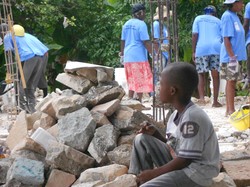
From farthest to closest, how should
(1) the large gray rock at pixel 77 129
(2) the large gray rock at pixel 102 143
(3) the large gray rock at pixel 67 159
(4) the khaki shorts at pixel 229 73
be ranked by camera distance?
(4) the khaki shorts at pixel 229 73, (1) the large gray rock at pixel 77 129, (2) the large gray rock at pixel 102 143, (3) the large gray rock at pixel 67 159

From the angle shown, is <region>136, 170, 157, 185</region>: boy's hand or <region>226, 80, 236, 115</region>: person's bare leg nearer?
<region>136, 170, 157, 185</region>: boy's hand

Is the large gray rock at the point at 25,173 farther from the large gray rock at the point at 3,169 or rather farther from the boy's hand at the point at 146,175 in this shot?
the boy's hand at the point at 146,175

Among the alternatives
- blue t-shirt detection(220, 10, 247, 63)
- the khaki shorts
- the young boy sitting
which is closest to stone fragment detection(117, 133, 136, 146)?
the young boy sitting

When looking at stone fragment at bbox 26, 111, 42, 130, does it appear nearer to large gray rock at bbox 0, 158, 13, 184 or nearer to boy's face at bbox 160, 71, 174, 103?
large gray rock at bbox 0, 158, 13, 184

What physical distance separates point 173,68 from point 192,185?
656 mm

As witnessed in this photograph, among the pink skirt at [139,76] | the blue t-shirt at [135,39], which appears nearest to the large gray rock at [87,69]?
the blue t-shirt at [135,39]

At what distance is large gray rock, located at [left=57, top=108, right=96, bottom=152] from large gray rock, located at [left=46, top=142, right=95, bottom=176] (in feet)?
0.51

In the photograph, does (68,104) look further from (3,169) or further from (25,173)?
(25,173)

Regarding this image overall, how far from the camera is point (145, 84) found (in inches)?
347

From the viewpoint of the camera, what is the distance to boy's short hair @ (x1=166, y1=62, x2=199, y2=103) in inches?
126

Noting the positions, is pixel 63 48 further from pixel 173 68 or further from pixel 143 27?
pixel 173 68

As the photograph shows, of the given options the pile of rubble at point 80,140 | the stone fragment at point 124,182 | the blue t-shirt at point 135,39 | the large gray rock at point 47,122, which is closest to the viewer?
the stone fragment at point 124,182

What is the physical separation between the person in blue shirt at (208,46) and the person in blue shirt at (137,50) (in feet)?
2.33

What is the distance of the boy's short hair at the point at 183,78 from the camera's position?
3.21 m
